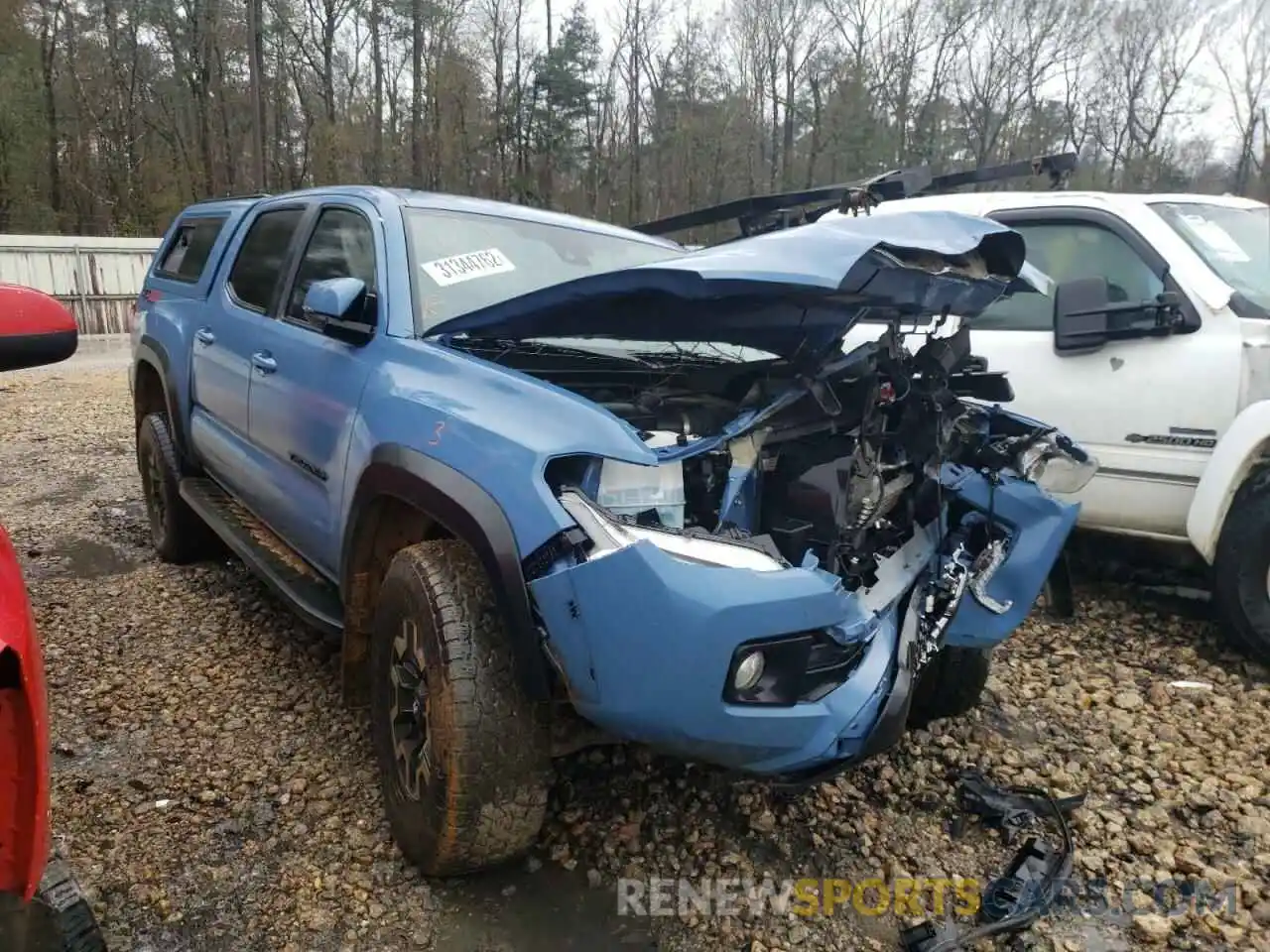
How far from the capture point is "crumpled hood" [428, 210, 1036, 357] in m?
2.08

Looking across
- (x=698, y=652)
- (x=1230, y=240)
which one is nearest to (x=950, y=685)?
(x=698, y=652)

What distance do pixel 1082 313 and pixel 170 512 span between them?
4.65 metres

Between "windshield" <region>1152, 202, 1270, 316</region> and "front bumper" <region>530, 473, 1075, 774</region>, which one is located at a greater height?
"windshield" <region>1152, 202, 1270, 316</region>

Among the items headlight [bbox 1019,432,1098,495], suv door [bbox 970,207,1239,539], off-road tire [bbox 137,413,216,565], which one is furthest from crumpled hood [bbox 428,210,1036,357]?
off-road tire [bbox 137,413,216,565]

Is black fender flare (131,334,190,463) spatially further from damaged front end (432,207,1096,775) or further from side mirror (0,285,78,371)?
side mirror (0,285,78,371)

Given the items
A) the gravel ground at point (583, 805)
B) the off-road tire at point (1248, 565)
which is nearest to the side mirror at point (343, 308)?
the gravel ground at point (583, 805)

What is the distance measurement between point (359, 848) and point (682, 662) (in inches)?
51.0

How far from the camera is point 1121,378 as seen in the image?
13.8 feet

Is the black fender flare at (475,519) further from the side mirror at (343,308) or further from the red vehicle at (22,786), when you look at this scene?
the red vehicle at (22,786)

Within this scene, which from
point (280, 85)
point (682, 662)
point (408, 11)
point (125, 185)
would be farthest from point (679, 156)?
point (682, 662)

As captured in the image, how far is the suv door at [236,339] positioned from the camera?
11.9 feet

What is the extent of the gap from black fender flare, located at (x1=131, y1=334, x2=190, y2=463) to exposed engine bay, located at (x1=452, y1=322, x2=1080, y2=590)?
2536 millimetres

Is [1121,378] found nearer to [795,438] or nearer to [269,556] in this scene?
[795,438]

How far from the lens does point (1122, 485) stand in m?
4.25
